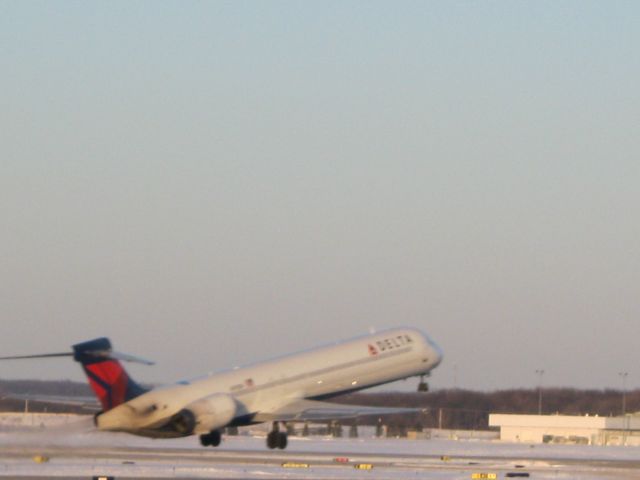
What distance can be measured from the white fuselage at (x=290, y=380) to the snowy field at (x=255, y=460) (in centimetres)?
230

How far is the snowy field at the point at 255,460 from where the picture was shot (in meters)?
64.0

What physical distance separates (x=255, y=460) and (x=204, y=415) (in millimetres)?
10286

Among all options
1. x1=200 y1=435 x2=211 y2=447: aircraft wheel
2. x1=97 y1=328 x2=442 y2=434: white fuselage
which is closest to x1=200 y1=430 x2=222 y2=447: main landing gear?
x1=200 y1=435 x2=211 y2=447: aircraft wheel

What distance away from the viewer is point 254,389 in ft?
233

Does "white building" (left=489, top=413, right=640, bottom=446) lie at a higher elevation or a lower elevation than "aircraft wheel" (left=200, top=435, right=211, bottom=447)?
higher

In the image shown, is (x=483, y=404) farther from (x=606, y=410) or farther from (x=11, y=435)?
(x=11, y=435)

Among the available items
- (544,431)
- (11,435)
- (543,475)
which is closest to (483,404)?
(544,431)

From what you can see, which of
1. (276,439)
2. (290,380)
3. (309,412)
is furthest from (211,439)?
(290,380)

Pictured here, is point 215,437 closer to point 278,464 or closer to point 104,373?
point 278,464

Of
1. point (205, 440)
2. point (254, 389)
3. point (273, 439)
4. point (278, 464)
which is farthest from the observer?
point (273, 439)

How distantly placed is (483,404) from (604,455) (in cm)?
6374

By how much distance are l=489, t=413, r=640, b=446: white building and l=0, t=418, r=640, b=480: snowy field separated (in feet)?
102

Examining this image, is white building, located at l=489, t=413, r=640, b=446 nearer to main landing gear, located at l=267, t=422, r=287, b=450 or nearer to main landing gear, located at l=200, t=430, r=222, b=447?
main landing gear, located at l=267, t=422, r=287, b=450

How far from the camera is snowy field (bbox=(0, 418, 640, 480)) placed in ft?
210
